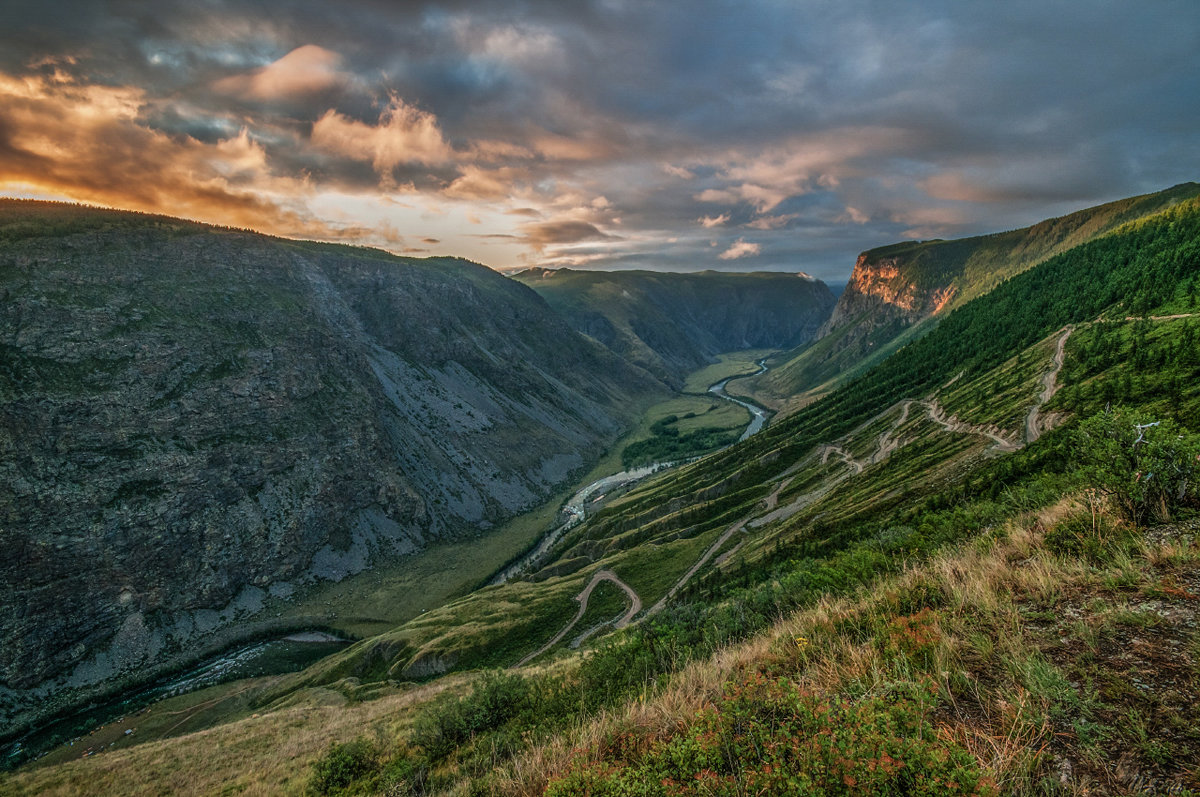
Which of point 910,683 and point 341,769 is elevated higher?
point 910,683

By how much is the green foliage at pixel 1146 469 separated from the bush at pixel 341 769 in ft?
79.3

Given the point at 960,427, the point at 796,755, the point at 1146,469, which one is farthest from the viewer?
the point at 960,427

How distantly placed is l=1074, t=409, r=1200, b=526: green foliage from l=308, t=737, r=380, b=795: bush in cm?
2418

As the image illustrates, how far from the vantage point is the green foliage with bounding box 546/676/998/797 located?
517 cm

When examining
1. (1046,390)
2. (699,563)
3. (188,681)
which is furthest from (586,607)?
(1046,390)

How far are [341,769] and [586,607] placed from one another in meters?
55.4

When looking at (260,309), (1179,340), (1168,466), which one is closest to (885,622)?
(1168,466)

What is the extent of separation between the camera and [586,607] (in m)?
69.5

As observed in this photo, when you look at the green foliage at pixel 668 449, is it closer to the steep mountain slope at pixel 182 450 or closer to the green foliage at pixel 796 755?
the steep mountain slope at pixel 182 450

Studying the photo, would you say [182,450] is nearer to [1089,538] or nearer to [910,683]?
[910,683]

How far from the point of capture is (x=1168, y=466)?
11523mm

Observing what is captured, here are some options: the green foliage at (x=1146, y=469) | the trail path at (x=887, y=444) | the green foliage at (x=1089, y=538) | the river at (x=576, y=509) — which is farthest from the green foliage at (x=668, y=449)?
the green foliage at (x=1089, y=538)

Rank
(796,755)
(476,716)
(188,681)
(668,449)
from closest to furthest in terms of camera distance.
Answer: (796,755) < (476,716) < (188,681) < (668,449)

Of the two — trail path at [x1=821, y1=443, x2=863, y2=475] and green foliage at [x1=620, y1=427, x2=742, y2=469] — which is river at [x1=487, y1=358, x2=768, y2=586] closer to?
green foliage at [x1=620, y1=427, x2=742, y2=469]
